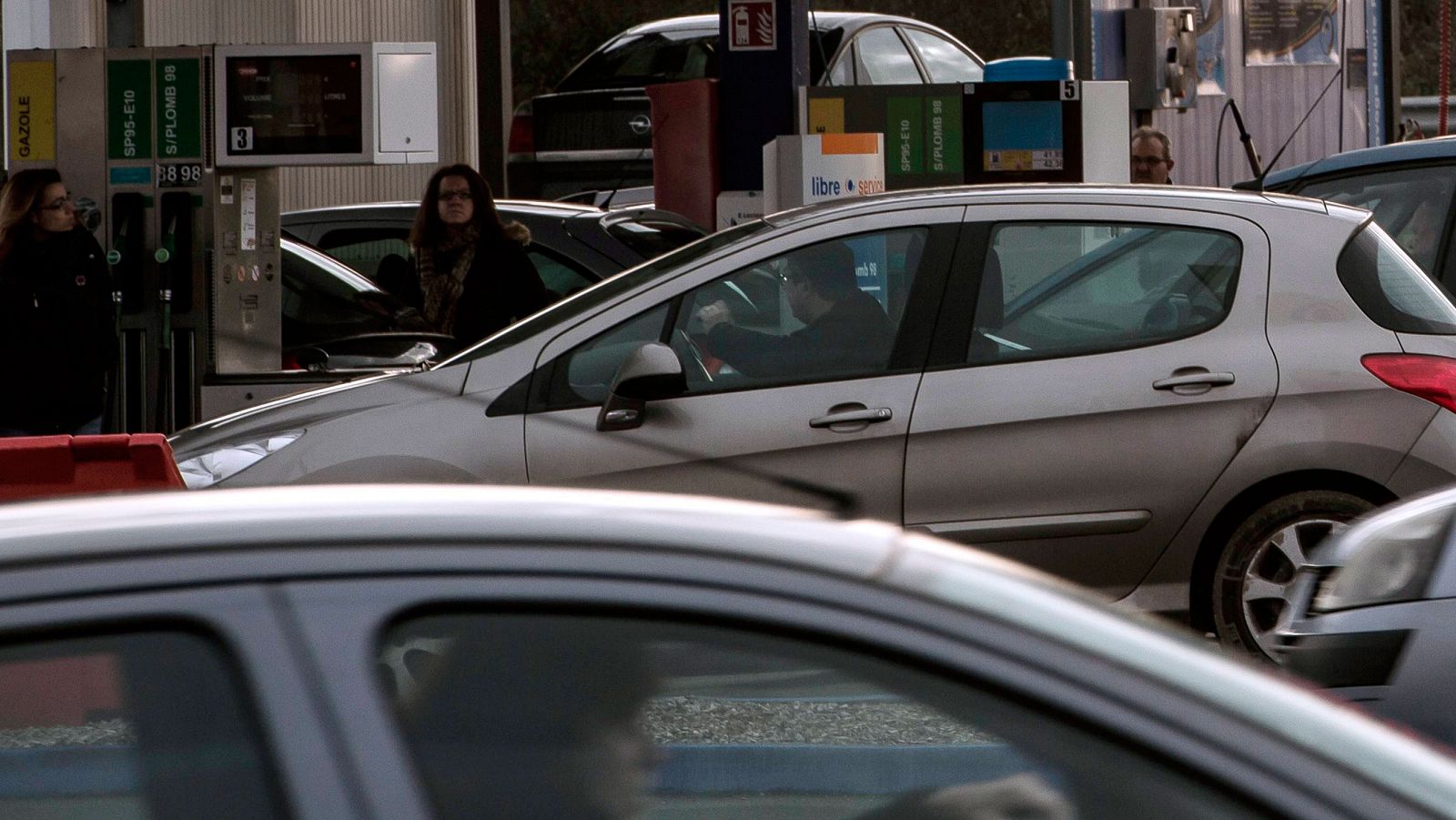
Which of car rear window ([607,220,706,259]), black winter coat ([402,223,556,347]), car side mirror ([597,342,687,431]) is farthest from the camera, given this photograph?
car rear window ([607,220,706,259])

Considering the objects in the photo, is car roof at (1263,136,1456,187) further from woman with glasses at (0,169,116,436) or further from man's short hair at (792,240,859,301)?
woman with glasses at (0,169,116,436)

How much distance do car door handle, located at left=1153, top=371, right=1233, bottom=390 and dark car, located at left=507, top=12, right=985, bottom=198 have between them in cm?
913

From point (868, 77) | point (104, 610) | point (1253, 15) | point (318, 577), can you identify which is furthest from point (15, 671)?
point (1253, 15)

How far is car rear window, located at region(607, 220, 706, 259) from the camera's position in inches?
408

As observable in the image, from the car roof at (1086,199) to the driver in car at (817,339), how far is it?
0.26 m

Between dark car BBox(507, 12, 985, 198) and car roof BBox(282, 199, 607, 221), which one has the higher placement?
dark car BBox(507, 12, 985, 198)

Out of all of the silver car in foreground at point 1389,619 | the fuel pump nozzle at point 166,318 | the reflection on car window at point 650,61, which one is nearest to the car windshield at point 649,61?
the reflection on car window at point 650,61

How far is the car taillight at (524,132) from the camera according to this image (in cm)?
1642

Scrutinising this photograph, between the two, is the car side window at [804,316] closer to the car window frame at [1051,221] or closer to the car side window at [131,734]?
the car window frame at [1051,221]

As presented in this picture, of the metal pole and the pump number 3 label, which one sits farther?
the metal pole

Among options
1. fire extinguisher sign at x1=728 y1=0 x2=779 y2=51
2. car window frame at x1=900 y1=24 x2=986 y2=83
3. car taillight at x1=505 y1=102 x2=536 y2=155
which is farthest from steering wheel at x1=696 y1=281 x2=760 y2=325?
car taillight at x1=505 y1=102 x2=536 y2=155

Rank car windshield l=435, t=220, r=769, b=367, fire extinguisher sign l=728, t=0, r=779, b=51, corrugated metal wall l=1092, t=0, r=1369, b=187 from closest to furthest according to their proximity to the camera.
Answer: car windshield l=435, t=220, r=769, b=367 → fire extinguisher sign l=728, t=0, r=779, b=51 → corrugated metal wall l=1092, t=0, r=1369, b=187

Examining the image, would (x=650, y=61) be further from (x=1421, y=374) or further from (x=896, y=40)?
(x=1421, y=374)

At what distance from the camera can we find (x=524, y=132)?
1648 centimetres
